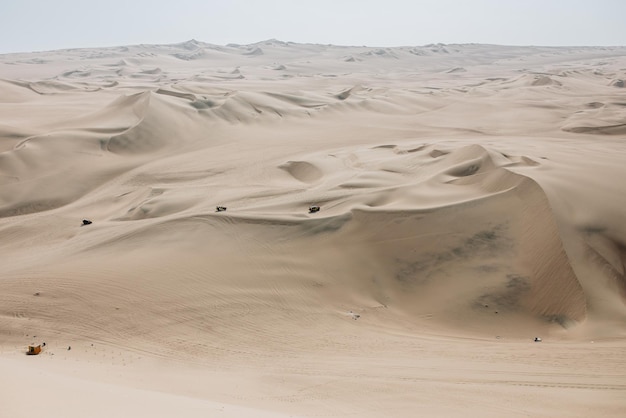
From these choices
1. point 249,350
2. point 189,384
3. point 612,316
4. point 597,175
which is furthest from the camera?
point 597,175

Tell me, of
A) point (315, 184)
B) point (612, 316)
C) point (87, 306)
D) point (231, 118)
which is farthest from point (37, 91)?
point (612, 316)

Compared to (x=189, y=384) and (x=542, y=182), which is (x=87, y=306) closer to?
(x=189, y=384)

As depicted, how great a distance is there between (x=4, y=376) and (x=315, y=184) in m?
8.65

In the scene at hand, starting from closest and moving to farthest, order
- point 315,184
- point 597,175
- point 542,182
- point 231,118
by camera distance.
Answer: point 542,182 → point 597,175 → point 315,184 → point 231,118

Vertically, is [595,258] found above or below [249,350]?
above

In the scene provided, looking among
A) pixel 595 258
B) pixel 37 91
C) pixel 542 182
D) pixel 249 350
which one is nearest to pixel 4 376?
pixel 249 350

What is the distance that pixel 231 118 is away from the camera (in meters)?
20.3

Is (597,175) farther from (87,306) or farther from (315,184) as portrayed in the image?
(87,306)

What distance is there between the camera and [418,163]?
12539 mm

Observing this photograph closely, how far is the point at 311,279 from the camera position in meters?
7.90

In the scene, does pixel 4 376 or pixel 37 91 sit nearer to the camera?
pixel 4 376

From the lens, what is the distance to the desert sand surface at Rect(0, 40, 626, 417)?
4.83m

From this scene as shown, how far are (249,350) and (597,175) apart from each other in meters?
7.97

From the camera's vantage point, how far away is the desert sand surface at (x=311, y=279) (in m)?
4.83
